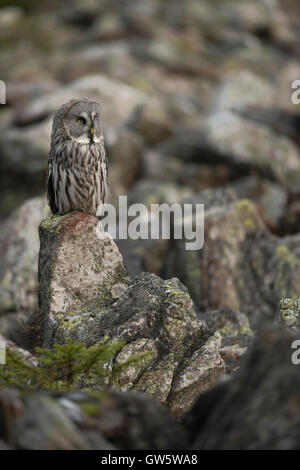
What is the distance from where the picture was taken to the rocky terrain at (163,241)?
562 cm

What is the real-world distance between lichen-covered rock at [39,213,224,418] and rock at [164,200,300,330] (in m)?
5.73

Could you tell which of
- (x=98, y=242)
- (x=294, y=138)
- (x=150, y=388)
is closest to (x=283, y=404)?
(x=150, y=388)

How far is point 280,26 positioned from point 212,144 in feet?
81.0

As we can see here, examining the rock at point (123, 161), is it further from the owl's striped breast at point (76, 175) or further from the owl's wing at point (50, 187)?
the owl's striped breast at point (76, 175)

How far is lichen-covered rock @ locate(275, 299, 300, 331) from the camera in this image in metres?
8.78

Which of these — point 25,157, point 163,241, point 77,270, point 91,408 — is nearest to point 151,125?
point 25,157

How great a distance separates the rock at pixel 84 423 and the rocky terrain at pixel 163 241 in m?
0.01

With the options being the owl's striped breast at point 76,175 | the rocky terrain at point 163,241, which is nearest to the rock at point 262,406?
the rocky terrain at point 163,241

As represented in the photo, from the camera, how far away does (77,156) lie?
10.9 m

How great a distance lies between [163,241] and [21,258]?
3555mm

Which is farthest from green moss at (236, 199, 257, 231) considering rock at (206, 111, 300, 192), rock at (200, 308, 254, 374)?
rock at (206, 111, 300, 192)

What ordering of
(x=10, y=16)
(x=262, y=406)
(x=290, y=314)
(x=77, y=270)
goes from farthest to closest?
(x=10, y=16) → (x=77, y=270) → (x=290, y=314) → (x=262, y=406)

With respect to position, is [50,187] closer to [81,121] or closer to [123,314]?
[81,121]

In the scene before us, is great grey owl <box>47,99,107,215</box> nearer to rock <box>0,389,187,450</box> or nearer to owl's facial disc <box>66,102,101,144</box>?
owl's facial disc <box>66,102,101,144</box>
